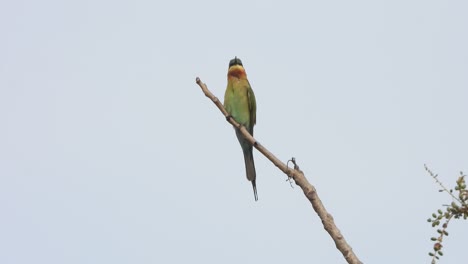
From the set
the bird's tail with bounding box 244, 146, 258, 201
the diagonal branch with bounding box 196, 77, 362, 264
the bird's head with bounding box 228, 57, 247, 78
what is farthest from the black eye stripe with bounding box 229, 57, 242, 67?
the diagonal branch with bounding box 196, 77, 362, 264

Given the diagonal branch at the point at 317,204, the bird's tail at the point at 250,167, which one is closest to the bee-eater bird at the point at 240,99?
the bird's tail at the point at 250,167

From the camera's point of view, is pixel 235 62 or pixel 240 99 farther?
pixel 235 62

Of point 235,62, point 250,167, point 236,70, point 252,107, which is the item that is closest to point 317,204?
point 250,167

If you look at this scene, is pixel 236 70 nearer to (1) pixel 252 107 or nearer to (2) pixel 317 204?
(1) pixel 252 107

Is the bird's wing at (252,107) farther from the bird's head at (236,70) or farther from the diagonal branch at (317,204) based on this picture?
the diagonal branch at (317,204)

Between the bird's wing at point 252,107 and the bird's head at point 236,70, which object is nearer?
the bird's wing at point 252,107

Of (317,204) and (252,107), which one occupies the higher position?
(252,107)

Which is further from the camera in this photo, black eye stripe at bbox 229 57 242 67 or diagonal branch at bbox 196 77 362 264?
black eye stripe at bbox 229 57 242 67

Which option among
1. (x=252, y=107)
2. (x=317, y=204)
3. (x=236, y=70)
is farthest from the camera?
(x=236, y=70)

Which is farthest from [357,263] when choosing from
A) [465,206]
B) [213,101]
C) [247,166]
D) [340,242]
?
[247,166]

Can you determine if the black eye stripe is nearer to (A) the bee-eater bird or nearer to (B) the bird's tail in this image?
(A) the bee-eater bird

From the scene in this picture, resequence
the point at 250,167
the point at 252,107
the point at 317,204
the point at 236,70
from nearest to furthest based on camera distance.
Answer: the point at 317,204, the point at 250,167, the point at 252,107, the point at 236,70

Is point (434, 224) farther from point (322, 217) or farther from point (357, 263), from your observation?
point (322, 217)

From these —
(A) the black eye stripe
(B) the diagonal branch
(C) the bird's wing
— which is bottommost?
(B) the diagonal branch
